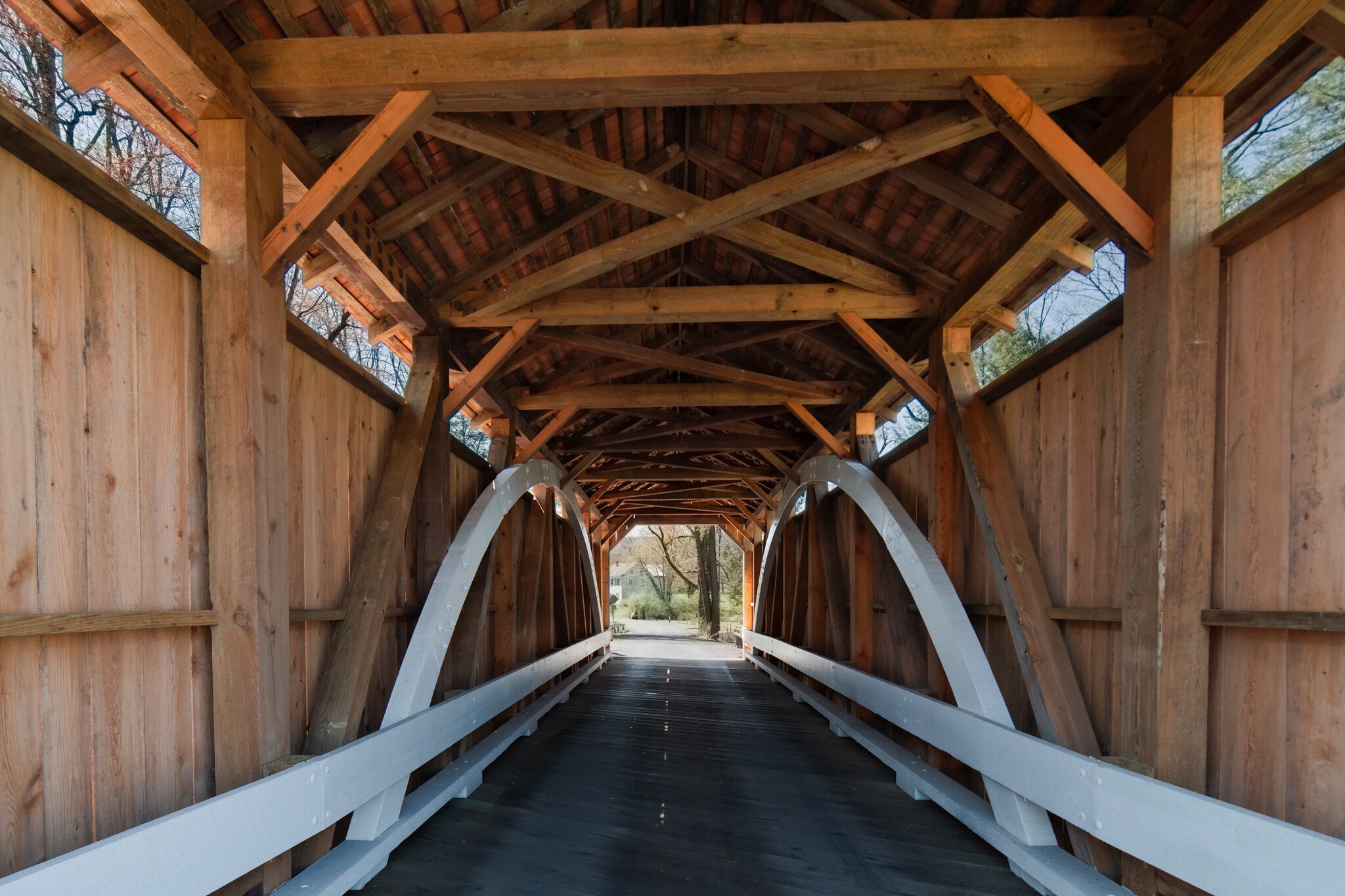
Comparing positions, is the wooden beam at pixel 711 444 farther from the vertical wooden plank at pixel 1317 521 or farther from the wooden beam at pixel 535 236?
the vertical wooden plank at pixel 1317 521

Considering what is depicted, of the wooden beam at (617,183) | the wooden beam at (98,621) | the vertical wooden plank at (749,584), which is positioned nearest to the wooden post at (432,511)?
the wooden beam at (617,183)

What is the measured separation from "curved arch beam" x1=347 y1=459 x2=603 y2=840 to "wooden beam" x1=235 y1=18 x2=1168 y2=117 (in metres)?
2.22

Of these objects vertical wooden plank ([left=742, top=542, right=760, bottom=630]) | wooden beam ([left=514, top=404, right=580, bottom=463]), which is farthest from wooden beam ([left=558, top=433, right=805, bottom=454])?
vertical wooden plank ([left=742, top=542, right=760, bottom=630])

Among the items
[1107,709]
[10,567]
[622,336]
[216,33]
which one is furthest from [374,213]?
[1107,709]

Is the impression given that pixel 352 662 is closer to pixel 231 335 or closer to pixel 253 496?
pixel 253 496

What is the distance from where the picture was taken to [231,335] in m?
2.40

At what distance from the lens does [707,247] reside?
573 centimetres

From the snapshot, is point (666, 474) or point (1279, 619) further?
point (666, 474)

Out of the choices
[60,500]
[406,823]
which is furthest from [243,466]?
[406,823]

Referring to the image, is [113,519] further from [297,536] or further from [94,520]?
[297,536]

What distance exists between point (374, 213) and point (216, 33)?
1.17m

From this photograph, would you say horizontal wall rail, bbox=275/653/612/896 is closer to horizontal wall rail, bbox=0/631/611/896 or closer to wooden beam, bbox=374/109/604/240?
horizontal wall rail, bbox=0/631/611/896

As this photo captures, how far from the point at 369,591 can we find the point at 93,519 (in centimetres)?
150

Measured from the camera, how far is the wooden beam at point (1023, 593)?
2854 mm
